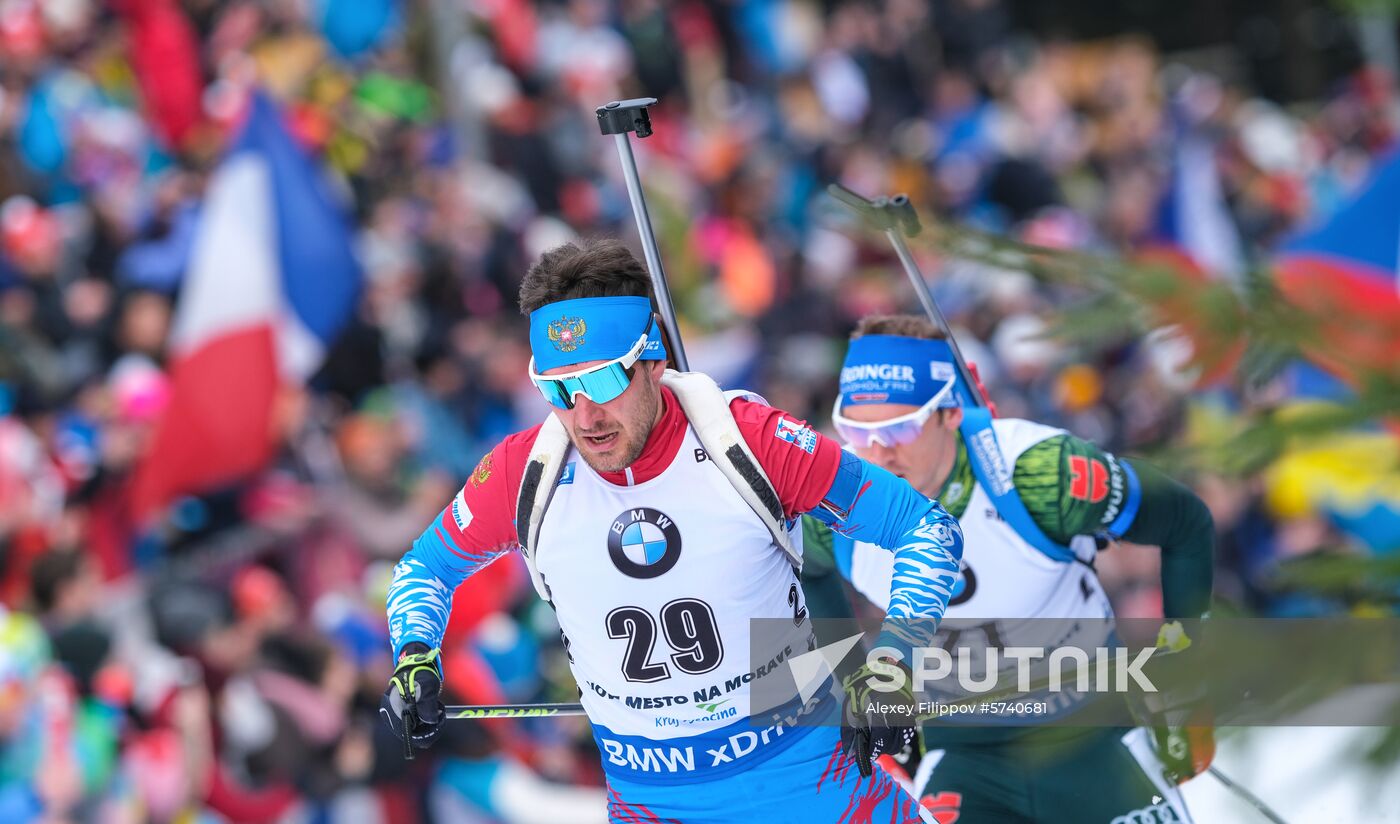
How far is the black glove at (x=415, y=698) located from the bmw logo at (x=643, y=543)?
55cm

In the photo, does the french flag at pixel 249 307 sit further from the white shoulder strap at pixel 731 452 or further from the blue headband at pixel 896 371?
the white shoulder strap at pixel 731 452

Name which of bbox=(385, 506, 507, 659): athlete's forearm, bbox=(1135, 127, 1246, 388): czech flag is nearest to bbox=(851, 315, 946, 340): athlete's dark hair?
bbox=(385, 506, 507, 659): athlete's forearm

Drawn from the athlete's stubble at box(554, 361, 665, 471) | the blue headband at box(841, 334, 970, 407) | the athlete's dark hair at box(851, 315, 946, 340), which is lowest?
the blue headband at box(841, 334, 970, 407)

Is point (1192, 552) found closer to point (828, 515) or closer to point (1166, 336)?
point (828, 515)

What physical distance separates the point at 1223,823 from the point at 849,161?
426 inches

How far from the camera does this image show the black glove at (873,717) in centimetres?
397

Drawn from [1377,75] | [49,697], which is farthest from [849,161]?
[49,697]

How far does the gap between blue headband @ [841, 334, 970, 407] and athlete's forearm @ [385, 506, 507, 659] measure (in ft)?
4.31

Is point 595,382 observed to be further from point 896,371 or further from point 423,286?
point 423,286

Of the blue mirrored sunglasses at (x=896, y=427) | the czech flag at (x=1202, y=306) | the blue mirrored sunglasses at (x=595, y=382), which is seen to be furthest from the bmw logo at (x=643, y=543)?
the czech flag at (x=1202, y=306)

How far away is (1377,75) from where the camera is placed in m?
18.7

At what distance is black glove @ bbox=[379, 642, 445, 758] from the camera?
4.23 meters

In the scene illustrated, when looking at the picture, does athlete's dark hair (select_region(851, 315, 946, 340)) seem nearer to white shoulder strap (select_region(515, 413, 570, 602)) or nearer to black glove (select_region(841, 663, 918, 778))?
white shoulder strap (select_region(515, 413, 570, 602))

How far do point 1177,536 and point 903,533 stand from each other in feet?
4.82
